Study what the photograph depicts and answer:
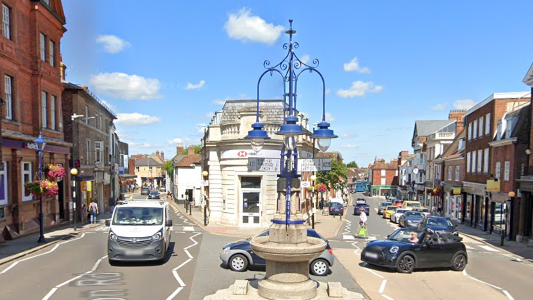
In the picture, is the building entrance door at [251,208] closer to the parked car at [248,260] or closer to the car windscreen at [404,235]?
the car windscreen at [404,235]

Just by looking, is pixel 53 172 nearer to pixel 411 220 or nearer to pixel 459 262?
pixel 459 262

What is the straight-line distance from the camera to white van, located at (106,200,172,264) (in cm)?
1237

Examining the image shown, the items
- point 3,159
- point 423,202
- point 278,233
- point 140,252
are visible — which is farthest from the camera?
point 423,202

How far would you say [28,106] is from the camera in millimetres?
20906

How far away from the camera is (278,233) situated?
7898 millimetres

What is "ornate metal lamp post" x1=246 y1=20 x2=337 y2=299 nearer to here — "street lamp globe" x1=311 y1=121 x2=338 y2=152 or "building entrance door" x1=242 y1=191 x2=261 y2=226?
"street lamp globe" x1=311 y1=121 x2=338 y2=152

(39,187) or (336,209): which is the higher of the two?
(39,187)

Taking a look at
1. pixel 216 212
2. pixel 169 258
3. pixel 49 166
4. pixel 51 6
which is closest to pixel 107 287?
pixel 169 258

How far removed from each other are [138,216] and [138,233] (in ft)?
3.48

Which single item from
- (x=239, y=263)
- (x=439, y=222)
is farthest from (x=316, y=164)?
(x=439, y=222)

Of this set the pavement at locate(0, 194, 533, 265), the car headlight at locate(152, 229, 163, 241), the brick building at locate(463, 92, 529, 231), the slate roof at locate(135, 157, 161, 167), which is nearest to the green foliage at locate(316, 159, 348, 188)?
the brick building at locate(463, 92, 529, 231)

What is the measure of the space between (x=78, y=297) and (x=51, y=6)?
68.2ft

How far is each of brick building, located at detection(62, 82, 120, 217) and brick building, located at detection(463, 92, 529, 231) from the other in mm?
28148

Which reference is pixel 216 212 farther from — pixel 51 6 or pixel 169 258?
pixel 51 6
